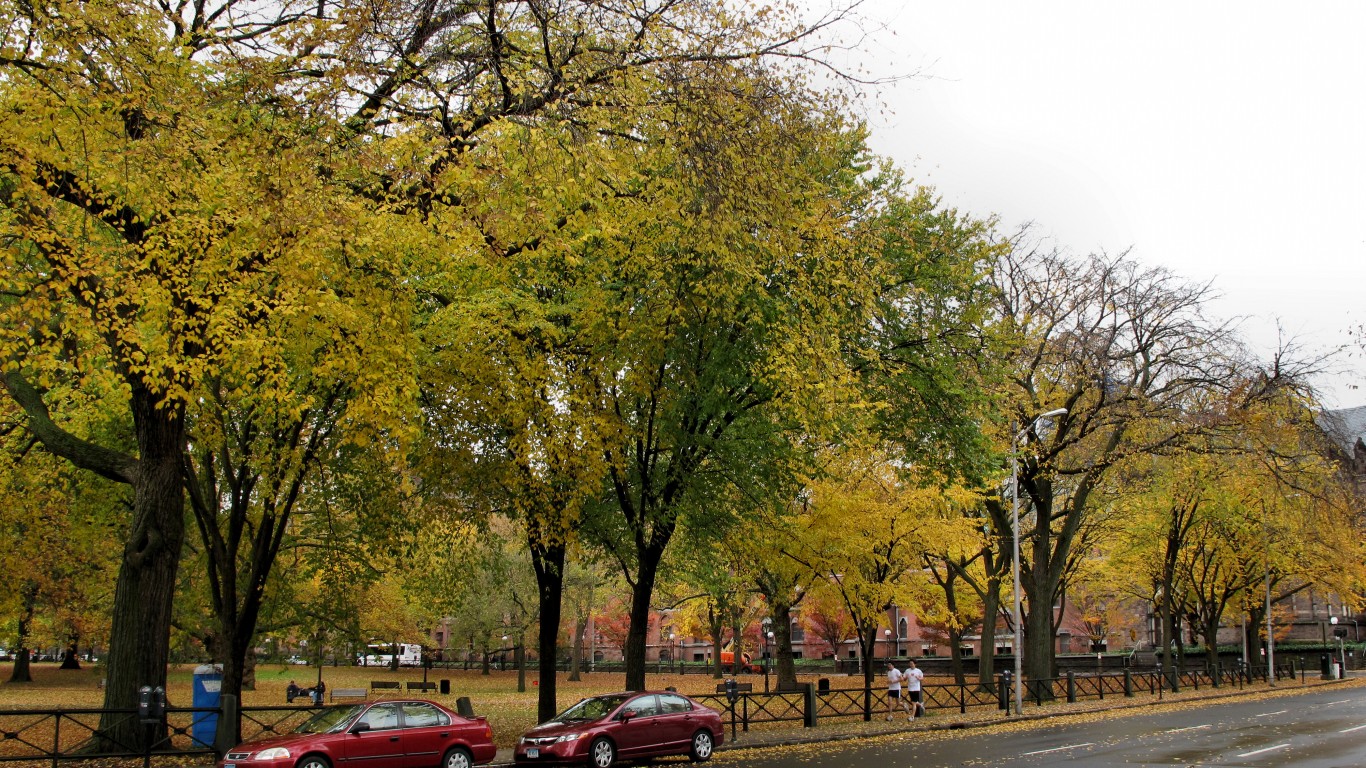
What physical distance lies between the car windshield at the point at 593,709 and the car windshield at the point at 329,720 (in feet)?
13.2

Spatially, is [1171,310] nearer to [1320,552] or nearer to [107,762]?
[1320,552]

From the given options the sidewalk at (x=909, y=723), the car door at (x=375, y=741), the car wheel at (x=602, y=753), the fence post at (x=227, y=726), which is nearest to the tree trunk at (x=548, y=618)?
the sidewalk at (x=909, y=723)

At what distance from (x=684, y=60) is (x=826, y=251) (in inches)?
263

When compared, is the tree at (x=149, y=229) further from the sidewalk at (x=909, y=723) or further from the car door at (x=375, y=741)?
the sidewalk at (x=909, y=723)

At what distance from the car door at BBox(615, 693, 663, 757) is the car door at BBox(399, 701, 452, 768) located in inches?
124

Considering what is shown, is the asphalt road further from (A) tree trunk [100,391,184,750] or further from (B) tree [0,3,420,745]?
(B) tree [0,3,420,745]

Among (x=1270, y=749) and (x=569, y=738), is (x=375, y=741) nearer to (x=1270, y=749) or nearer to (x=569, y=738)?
(x=569, y=738)

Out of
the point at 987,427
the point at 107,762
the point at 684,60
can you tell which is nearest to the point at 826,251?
the point at 684,60

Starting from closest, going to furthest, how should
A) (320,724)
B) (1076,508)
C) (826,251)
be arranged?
(320,724) → (826,251) → (1076,508)

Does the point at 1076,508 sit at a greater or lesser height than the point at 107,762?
greater

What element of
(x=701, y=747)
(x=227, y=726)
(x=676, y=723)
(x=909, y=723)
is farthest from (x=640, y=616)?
(x=909, y=723)

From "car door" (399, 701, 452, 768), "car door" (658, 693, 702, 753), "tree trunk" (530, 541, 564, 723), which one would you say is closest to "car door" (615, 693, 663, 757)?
"car door" (658, 693, 702, 753)

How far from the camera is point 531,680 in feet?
213

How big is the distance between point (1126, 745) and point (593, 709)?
406 inches
